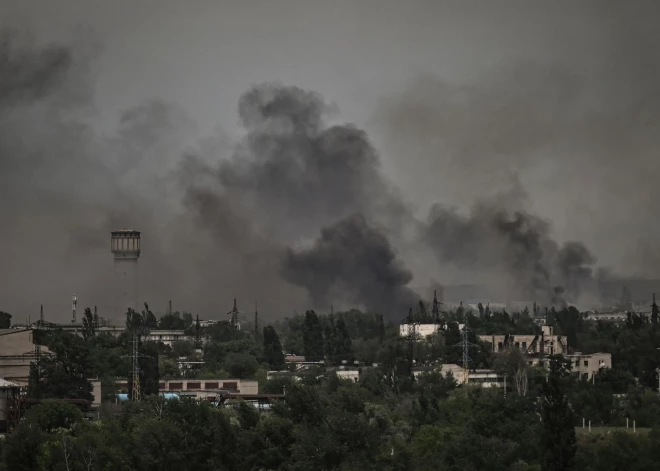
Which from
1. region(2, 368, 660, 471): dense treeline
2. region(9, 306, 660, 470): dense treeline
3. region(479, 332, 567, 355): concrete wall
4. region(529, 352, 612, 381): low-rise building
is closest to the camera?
region(2, 368, 660, 471): dense treeline

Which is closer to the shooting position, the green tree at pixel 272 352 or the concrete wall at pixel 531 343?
the concrete wall at pixel 531 343

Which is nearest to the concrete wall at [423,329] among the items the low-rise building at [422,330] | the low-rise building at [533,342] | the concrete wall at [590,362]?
the low-rise building at [422,330]

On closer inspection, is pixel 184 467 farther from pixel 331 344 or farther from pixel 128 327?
pixel 128 327

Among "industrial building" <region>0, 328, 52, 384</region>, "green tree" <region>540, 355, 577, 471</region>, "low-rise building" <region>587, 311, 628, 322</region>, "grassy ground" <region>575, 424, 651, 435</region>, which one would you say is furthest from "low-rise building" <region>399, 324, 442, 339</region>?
"green tree" <region>540, 355, 577, 471</region>

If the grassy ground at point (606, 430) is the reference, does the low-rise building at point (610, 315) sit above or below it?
above

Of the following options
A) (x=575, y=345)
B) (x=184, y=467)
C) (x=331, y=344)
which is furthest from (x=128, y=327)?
(x=184, y=467)

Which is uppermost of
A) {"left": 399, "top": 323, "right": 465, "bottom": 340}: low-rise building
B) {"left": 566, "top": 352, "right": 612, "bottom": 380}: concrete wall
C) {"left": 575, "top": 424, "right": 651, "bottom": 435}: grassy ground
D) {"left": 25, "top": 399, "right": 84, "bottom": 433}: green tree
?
{"left": 399, "top": 323, "right": 465, "bottom": 340}: low-rise building

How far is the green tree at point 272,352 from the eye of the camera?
91113mm

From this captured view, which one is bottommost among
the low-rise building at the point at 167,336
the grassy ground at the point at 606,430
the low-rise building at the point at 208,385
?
the grassy ground at the point at 606,430

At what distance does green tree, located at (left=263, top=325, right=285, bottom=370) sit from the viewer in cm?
9111

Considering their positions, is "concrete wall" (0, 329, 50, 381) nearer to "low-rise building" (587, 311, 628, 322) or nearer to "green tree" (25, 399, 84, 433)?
"green tree" (25, 399, 84, 433)

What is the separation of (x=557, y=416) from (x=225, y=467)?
32.4 ft

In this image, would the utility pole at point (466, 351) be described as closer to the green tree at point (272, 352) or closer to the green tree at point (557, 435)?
the green tree at point (272, 352)

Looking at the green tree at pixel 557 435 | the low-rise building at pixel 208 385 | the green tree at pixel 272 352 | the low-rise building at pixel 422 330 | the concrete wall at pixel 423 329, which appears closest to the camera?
the green tree at pixel 557 435
